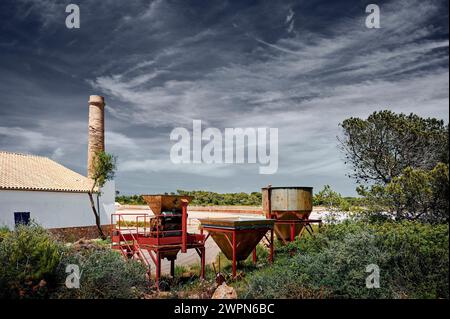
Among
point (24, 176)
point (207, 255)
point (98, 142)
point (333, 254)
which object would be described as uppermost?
point (98, 142)

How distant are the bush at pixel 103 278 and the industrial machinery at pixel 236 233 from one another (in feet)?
10.9

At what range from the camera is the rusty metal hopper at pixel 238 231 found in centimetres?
1498

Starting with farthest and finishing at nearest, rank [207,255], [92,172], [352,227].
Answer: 1. [92,172]
2. [207,255]
3. [352,227]

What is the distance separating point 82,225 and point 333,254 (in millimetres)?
21109

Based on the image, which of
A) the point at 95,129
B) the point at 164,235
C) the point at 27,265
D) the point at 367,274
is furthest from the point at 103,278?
the point at 95,129

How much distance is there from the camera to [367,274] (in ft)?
36.5

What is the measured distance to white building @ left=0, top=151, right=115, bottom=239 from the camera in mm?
24016

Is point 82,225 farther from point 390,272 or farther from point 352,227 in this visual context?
point 390,272

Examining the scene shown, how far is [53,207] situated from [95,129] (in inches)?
323

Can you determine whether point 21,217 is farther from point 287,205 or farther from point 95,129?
point 287,205

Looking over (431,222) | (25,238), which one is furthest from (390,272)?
(25,238)

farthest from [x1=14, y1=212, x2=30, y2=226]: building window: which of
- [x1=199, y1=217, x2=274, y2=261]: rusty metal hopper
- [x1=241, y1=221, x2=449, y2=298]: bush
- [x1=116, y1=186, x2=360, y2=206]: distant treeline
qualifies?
[x1=116, y1=186, x2=360, y2=206]: distant treeline

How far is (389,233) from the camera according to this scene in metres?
12.6

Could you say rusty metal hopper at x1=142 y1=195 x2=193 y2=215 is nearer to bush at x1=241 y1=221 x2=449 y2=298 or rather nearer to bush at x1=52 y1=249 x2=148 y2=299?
bush at x1=52 y1=249 x2=148 y2=299
